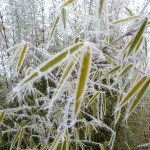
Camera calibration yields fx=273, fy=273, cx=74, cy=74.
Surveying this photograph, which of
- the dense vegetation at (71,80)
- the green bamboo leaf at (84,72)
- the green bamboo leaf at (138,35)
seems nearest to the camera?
the green bamboo leaf at (84,72)

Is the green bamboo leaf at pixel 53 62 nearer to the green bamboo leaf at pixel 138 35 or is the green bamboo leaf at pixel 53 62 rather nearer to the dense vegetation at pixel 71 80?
the dense vegetation at pixel 71 80

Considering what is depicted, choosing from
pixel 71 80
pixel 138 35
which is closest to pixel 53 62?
pixel 138 35

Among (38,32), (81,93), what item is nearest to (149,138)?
(38,32)

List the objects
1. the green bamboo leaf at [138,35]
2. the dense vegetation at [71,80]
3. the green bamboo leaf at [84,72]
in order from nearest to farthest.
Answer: the green bamboo leaf at [84,72] < the green bamboo leaf at [138,35] < the dense vegetation at [71,80]

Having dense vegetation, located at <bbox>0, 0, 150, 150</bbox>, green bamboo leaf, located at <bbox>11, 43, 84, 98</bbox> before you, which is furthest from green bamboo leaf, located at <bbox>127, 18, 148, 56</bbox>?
green bamboo leaf, located at <bbox>11, 43, 84, 98</bbox>

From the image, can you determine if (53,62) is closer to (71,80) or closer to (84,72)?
(84,72)

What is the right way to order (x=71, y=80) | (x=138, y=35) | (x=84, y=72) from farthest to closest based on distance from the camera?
(x=71, y=80) → (x=138, y=35) → (x=84, y=72)

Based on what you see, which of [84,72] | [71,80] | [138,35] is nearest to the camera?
[84,72]

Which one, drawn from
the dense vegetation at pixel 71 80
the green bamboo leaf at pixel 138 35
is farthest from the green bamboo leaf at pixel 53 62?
the green bamboo leaf at pixel 138 35

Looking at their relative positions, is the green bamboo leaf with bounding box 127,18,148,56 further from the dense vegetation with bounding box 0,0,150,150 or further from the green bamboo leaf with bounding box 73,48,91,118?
the green bamboo leaf with bounding box 73,48,91,118
